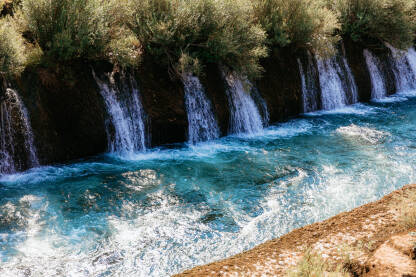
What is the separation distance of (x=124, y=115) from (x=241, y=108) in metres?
3.81

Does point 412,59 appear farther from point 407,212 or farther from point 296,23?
point 407,212

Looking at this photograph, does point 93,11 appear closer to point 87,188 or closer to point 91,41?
point 91,41

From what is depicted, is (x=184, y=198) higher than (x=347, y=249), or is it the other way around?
(x=184, y=198)

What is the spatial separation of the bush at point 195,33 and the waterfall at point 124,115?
134cm

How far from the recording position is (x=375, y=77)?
18.2 meters

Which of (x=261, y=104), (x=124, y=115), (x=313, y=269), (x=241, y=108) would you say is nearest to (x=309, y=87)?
(x=261, y=104)

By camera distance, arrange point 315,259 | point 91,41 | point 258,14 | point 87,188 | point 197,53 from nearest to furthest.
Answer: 1. point 315,259
2. point 87,188
3. point 91,41
4. point 197,53
5. point 258,14

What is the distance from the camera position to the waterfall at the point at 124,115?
35.4ft

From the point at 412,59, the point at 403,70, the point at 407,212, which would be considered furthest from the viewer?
the point at 412,59

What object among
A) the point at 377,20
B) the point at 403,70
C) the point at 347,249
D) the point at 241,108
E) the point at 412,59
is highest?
the point at 377,20

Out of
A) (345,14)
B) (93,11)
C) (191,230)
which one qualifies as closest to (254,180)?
(191,230)

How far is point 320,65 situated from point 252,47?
4275 mm

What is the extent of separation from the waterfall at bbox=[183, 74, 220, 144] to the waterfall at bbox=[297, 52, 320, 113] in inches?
179

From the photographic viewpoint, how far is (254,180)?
9562mm
